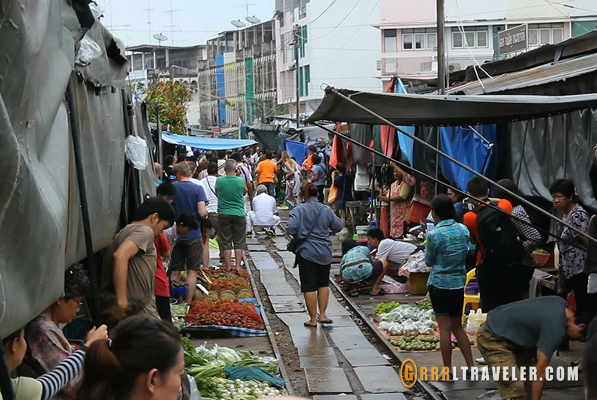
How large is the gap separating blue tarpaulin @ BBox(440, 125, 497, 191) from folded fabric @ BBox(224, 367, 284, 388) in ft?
17.6

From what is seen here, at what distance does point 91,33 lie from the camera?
539 cm

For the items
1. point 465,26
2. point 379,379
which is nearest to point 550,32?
point 465,26

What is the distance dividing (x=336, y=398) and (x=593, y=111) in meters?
4.31

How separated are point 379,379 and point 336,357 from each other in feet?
3.31

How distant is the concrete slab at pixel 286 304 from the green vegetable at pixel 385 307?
124 centimetres

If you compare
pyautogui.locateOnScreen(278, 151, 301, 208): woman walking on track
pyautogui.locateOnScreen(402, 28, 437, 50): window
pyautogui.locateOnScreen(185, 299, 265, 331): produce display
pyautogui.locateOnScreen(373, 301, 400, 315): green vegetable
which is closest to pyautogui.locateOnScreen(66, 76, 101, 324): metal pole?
pyautogui.locateOnScreen(185, 299, 265, 331): produce display

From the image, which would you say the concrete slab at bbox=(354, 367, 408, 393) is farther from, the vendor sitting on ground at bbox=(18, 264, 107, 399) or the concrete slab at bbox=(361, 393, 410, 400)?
the vendor sitting on ground at bbox=(18, 264, 107, 399)

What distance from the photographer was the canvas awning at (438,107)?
21.0 feet

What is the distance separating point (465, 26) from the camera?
1892 inches

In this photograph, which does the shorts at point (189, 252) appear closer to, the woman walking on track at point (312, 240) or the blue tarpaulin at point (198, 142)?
the woman walking on track at point (312, 240)

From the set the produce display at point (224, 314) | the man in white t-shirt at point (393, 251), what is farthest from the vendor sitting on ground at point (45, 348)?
the man in white t-shirt at point (393, 251)

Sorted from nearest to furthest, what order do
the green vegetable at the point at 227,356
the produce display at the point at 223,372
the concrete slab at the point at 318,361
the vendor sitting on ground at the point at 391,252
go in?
the produce display at the point at 223,372 → the green vegetable at the point at 227,356 → the concrete slab at the point at 318,361 → the vendor sitting on ground at the point at 391,252

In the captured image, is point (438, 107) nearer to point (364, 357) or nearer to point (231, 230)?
point (364, 357)

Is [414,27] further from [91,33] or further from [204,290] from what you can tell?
[91,33]
